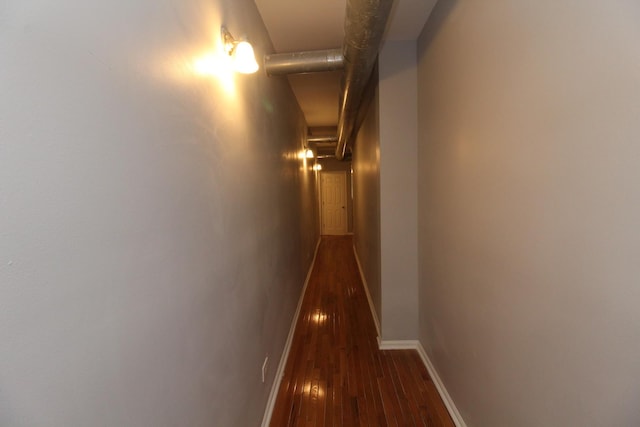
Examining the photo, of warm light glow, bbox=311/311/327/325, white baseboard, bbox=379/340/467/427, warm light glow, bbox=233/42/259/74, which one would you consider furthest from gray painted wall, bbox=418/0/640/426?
warm light glow, bbox=311/311/327/325

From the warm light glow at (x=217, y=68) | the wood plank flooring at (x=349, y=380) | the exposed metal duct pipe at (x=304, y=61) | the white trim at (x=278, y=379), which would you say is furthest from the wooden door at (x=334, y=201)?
the warm light glow at (x=217, y=68)

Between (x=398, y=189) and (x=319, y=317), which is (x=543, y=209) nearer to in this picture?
(x=398, y=189)

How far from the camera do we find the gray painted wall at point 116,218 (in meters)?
0.39

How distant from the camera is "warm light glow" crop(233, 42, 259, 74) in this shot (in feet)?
3.75

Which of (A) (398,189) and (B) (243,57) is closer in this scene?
(B) (243,57)

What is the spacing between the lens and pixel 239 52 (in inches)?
45.0

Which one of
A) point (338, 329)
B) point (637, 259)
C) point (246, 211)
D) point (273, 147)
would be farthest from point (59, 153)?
point (338, 329)

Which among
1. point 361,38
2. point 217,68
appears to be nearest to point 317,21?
point 361,38

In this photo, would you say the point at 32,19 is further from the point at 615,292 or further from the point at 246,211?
the point at 615,292

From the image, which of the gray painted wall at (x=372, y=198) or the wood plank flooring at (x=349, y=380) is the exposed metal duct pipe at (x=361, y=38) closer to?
the gray painted wall at (x=372, y=198)

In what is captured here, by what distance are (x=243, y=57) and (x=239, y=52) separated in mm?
24

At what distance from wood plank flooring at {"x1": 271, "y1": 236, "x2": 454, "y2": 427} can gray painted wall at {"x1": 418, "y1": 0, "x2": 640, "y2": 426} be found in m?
0.33

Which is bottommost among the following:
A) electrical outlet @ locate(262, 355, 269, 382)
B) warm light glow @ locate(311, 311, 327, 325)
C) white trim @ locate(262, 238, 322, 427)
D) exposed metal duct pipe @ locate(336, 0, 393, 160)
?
warm light glow @ locate(311, 311, 327, 325)

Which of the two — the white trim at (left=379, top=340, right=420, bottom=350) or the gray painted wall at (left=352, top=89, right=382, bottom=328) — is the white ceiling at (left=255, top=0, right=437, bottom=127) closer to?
the gray painted wall at (left=352, top=89, right=382, bottom=328)
